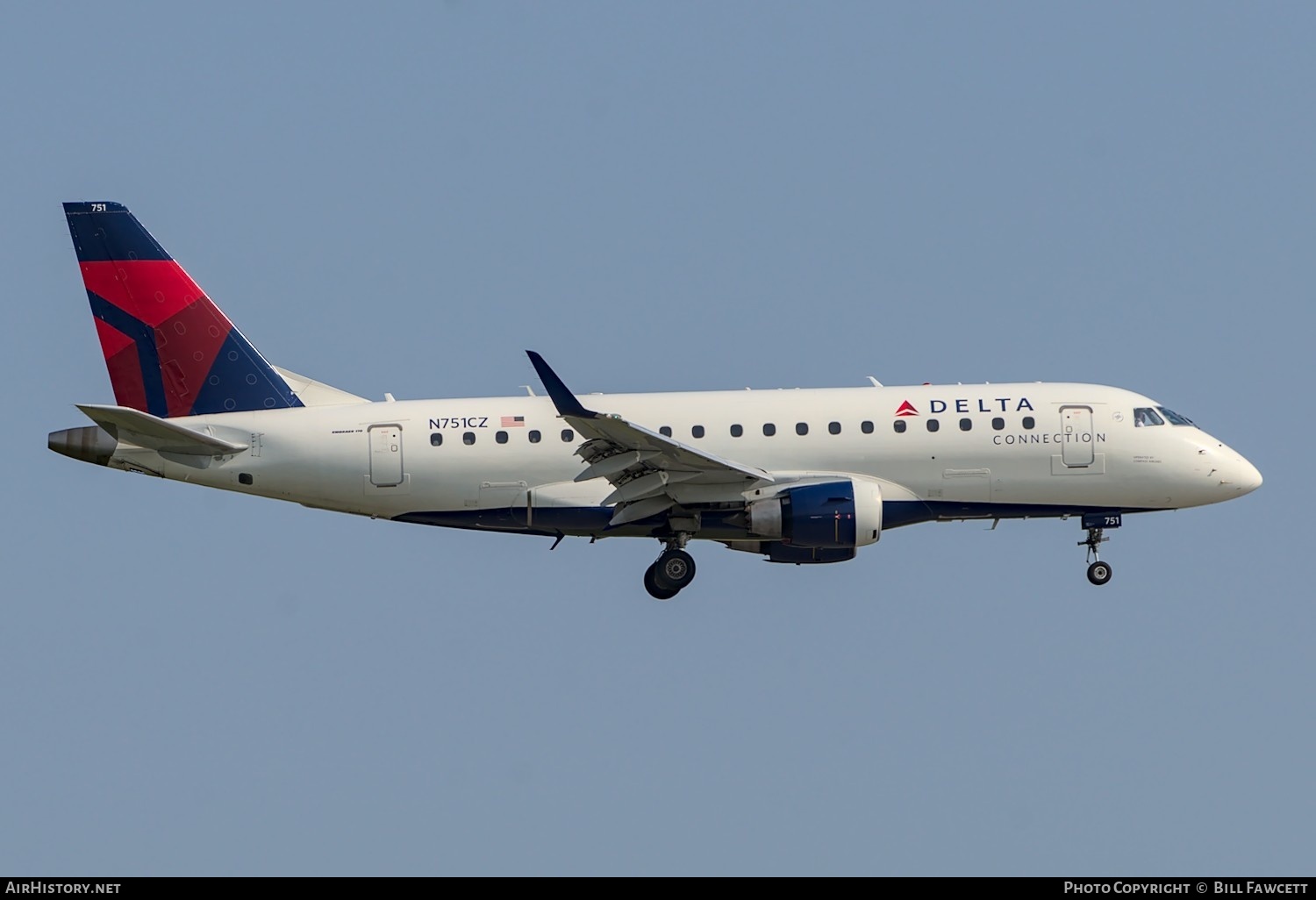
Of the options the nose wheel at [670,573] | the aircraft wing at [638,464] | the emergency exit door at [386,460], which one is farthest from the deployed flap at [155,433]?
the nose wheel at [670,573]

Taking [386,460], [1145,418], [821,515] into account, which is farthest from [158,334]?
[1145,418]

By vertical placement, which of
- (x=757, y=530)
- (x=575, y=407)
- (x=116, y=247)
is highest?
(x=116, y=247)

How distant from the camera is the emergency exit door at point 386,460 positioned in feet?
136

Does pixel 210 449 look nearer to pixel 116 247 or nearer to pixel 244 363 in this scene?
pixel 244 363

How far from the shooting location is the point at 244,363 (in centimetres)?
4253

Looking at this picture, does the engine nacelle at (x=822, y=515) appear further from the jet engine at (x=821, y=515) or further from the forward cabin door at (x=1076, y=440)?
the forward cabin door at (x=1076, y=440)

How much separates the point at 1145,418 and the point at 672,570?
11742 mm

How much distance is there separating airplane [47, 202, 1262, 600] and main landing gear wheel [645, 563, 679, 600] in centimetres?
5

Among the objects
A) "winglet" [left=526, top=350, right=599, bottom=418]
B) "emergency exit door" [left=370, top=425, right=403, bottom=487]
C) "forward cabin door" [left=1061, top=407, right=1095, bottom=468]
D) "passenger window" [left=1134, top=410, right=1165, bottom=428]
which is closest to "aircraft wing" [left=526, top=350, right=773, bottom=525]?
"winglet" [left=526, top=350, right=599, bottom=418]

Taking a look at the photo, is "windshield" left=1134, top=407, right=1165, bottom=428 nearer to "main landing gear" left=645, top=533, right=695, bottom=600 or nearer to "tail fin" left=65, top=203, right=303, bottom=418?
"main landing gear" left=645, top=533, right=695, bottom=600

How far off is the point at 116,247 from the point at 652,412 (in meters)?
13.5

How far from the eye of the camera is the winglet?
36625 mm

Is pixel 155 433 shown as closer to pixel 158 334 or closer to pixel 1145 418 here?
pixel 158 334

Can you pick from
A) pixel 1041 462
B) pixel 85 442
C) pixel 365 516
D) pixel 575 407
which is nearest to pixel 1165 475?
pixel 1041 462
